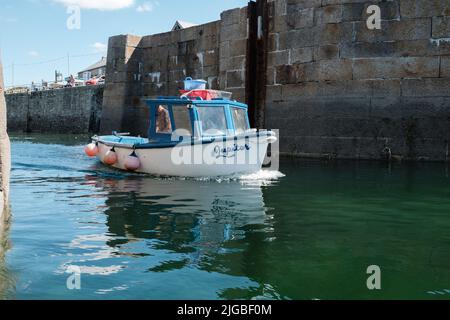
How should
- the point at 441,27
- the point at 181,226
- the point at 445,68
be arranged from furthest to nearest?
the point at 441,27 < the point at 445,68 < the point at 181,226

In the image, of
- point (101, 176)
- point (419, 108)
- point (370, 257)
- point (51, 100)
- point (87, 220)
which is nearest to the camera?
point (370, 257)

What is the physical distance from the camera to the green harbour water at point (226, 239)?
3984mm

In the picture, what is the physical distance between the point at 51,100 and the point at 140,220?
1279 inches

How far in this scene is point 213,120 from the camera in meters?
10.5

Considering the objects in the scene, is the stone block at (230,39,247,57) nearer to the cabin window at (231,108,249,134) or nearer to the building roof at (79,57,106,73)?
the cabin window at (231,108,249,134)

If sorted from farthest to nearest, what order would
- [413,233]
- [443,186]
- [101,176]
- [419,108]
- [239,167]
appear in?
[419,108]
[101,176]
[239,167]
[443,186]
[413,233]

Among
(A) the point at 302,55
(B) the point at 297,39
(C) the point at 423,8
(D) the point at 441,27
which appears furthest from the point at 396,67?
(B) the point at 297,39

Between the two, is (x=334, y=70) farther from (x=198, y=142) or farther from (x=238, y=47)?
(x=198, y=142)

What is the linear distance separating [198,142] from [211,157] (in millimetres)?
404

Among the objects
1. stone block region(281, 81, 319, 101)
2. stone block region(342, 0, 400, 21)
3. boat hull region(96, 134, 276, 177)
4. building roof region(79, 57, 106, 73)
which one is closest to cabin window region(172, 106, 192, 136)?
boat hull region(96, 134, 276, 177)
